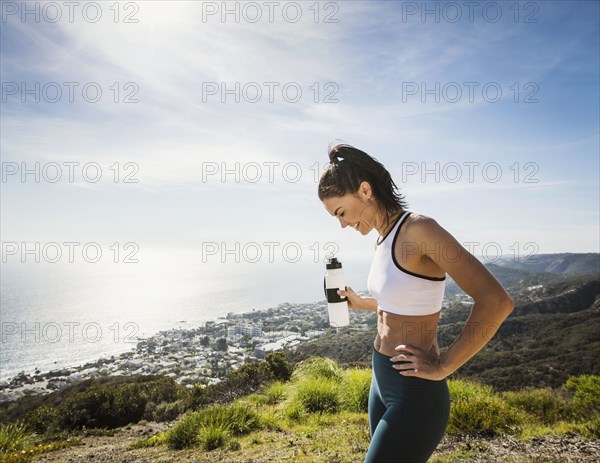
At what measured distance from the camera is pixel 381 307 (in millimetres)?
1664

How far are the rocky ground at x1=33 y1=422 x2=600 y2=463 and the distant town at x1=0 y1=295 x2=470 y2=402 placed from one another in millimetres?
9745

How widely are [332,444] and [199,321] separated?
41.3m

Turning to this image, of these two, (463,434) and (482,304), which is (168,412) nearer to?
(463,434)

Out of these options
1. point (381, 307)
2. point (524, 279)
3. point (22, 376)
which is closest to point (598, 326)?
point (524, 279)

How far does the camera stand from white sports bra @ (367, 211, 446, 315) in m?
1.50

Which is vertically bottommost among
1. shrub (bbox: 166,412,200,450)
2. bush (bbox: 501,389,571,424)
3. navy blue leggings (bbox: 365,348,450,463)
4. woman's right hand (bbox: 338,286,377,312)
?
bush (bbox: 501,389,571,424)

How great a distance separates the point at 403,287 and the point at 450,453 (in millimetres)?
4414

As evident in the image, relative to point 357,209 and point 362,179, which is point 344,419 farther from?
point 362,179

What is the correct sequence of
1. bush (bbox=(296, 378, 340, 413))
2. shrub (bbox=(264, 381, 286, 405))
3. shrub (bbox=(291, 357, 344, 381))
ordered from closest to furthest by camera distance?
1. bush (bbox=(296, 378, 340, 413))
2. shrub (bbox=(264, 381, 286, 405))
3. shrub (bbox=(291, 357, 344, 381))

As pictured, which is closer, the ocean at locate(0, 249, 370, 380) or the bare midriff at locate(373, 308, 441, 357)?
the bare midriff at locate(373, 308, 441, 357)

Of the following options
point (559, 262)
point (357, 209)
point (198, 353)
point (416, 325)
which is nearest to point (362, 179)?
point (357, 209)

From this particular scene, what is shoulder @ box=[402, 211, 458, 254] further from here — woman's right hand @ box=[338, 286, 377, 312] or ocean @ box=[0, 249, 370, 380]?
ocean @ box=[0, 249, 370, 380]

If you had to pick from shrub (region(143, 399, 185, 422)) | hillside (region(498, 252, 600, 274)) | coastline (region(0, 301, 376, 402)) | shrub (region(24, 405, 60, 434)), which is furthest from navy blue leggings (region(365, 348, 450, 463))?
hillside (region(498, 252, 600, 274))

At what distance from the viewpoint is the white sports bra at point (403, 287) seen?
1496mm
